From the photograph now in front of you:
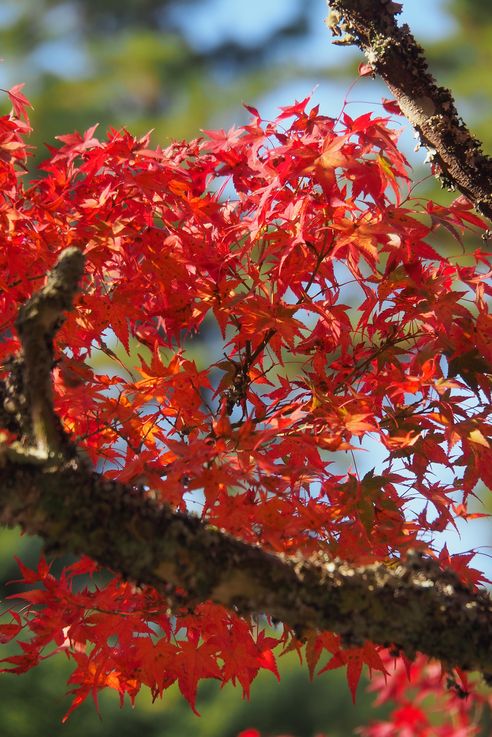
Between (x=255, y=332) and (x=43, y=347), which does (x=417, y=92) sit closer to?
(x=255, y=332)

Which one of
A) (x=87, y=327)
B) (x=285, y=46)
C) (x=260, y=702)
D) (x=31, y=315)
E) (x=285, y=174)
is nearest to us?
(x=31, y=315)

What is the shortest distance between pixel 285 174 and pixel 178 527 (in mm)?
645

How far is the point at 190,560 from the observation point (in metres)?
0.96

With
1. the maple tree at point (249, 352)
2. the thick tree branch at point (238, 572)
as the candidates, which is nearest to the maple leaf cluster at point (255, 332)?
the maple tree at point (249, 352)

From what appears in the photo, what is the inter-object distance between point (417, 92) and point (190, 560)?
92 cm

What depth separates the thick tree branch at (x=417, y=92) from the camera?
4.99 feet

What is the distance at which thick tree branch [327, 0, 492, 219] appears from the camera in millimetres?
1521

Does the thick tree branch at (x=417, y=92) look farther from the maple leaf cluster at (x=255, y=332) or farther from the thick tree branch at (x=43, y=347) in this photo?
the thick tree branch at (x=43, y=347)

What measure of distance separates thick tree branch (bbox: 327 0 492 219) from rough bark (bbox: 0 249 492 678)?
733 mm

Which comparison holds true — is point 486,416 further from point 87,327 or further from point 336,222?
point 87,327

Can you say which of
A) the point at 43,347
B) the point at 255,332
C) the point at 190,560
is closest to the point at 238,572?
the point at 190,560

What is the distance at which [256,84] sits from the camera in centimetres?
746

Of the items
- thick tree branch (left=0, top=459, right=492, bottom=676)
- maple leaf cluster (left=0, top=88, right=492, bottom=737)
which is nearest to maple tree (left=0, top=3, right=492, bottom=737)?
maple leaf cluster (left=0, top=88, right=492, bottom=737)

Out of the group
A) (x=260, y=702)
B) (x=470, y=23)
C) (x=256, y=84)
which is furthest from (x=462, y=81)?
(x=260, y=702)
